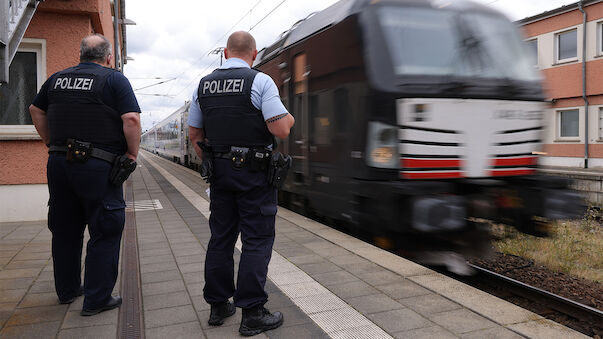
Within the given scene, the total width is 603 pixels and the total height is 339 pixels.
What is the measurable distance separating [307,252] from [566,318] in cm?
239

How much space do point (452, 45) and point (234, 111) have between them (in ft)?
10.4

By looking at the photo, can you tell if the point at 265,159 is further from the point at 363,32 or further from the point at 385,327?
the point at 363,32

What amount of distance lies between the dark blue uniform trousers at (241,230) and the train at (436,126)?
2.07 m

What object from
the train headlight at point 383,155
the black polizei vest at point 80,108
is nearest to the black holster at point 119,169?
the black polizei vest at point 80,108

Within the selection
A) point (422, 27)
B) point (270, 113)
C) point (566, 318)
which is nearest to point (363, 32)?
point (422, 27)

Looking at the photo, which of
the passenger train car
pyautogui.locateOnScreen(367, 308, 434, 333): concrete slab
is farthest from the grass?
the passenger train car

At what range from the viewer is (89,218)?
128 inches

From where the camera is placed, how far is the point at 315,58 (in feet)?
21.0

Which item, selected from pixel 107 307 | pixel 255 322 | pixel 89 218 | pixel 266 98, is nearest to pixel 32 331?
pixel 107 307

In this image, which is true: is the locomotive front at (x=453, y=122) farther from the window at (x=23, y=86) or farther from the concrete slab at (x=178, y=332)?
the window at (x=23, y=86)

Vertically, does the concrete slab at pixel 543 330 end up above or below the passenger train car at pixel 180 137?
below

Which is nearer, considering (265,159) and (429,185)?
(265,159)

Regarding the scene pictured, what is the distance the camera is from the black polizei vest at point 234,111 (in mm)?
2883

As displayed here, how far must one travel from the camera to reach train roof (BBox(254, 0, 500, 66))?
17.3 ft
